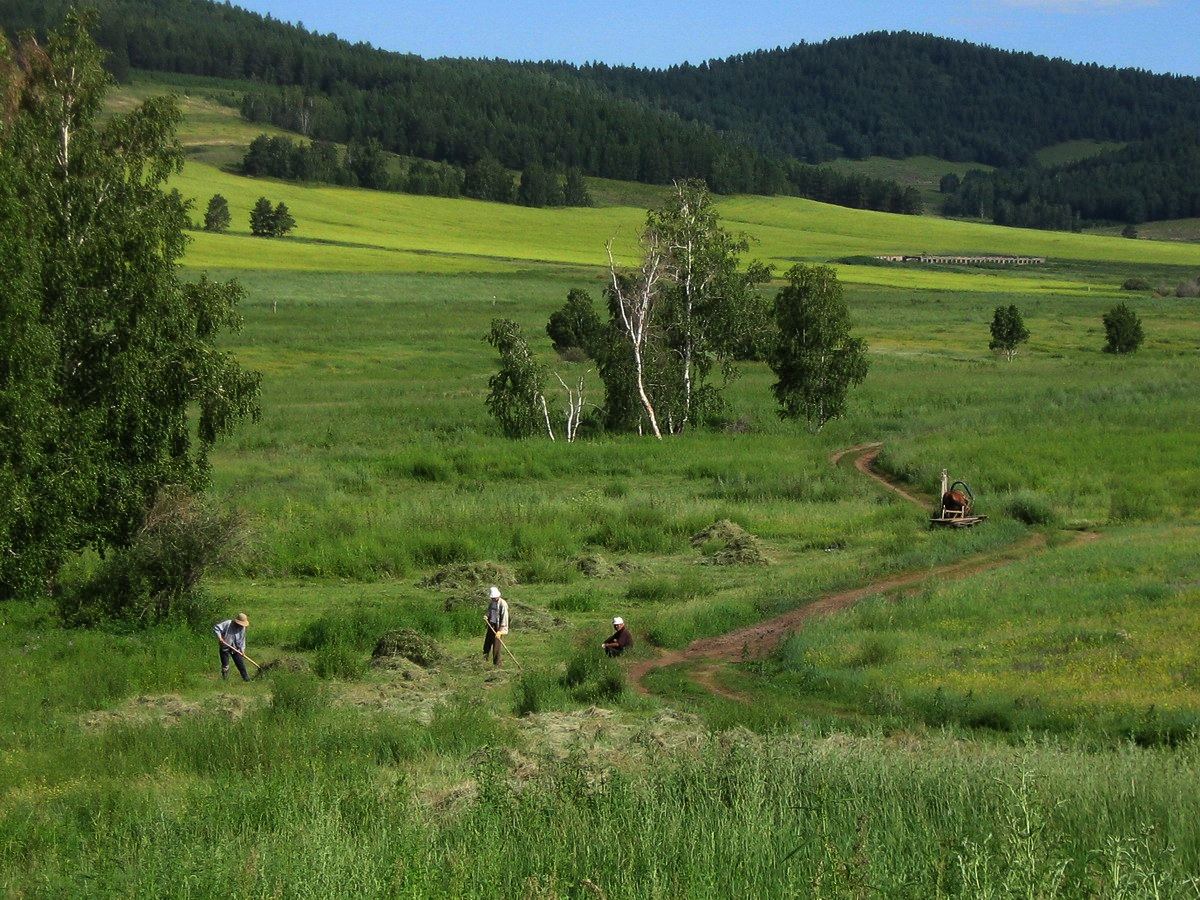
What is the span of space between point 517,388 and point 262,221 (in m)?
87.7

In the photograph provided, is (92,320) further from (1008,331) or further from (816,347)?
(1008,331)

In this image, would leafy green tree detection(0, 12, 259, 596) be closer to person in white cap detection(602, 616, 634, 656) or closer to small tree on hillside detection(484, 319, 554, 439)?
person in white cap detection(602, 616, 634, 656)

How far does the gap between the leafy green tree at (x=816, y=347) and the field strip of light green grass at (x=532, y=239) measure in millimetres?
59676

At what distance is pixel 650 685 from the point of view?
66.6 feet

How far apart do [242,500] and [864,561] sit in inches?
640

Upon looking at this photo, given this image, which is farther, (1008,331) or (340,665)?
(1008,331)

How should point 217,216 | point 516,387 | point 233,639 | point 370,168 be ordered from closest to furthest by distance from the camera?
point 233,639 < point 516,387 < point 217,216 < point 370,168

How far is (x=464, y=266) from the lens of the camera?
12062 centimetres

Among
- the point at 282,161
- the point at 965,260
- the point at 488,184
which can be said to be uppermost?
the point at 282,161

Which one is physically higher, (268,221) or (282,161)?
(282,161)

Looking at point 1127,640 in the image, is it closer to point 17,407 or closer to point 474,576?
point 474,576

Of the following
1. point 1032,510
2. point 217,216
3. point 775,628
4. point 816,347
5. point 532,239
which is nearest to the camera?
point 775,628

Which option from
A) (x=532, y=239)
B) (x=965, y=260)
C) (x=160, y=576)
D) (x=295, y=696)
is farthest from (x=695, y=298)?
(x=965, y=260)

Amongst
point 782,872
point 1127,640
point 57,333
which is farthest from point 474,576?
point 782,872
